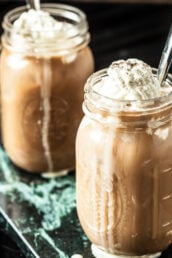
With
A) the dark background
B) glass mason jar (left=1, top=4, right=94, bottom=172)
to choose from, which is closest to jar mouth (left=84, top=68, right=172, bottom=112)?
glass mason jar (left=1, top=4, right=94, bottom=172)

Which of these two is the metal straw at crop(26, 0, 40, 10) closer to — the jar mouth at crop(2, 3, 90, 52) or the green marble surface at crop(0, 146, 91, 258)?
the jar mouth at crop(2, 3, 90, 52)

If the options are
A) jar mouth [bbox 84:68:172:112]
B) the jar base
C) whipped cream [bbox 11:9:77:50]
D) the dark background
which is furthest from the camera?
the dark background

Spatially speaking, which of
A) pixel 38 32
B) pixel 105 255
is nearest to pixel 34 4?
pixel 38 32

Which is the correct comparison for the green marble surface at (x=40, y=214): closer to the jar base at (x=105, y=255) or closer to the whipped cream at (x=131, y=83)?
the jar base at (x=105, y=255)

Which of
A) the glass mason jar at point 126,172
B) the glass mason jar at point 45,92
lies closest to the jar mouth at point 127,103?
the glass mason jar at point 126,172

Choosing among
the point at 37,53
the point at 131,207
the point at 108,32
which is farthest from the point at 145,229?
the point at 108,32

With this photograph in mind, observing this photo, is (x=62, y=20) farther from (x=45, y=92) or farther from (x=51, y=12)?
(x=45, y=92)

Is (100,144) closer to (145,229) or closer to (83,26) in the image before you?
(145,229)
